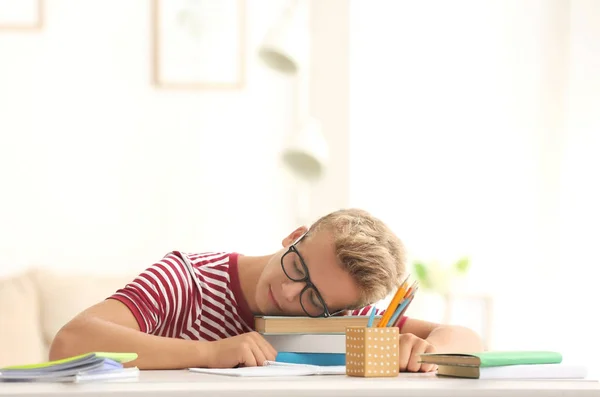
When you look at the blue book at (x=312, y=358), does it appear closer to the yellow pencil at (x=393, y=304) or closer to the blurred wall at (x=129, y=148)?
the yellow pencil at (x=393, y=304)

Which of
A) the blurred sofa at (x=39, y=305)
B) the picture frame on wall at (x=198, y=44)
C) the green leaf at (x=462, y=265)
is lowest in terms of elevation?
the blurred sofa at (x=39, y=305)

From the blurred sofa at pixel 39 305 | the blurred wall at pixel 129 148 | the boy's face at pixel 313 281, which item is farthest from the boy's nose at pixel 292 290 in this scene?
the blurred wall at pixel 129 148

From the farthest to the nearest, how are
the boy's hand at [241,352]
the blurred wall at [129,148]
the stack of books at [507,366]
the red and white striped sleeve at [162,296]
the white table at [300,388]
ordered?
the blurred wall at [129,148]
the red and white striped sleeve at [162,296]
the boy's hand at [241,352]
the stack of books at [507,366]
the white table at [300,388]

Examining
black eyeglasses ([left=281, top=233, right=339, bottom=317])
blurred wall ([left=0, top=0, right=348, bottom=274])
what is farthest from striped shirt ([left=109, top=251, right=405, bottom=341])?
blurred wall ([left=0, top=0, right=348, bottom=274])

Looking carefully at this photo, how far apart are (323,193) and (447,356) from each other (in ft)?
7.47

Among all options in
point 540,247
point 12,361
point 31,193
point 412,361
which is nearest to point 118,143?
point 31,193

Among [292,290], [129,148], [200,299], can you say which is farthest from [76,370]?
[129,148]

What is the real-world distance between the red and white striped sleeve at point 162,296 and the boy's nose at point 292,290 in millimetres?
265

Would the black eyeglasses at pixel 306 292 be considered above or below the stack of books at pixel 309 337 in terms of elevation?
above

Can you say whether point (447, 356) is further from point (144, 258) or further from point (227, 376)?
point (144, 258)

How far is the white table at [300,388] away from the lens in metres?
0.89

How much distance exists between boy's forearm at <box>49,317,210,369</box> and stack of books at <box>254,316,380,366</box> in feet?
0.37

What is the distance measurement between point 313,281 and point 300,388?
490 millimetres

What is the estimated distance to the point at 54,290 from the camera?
287 cm
